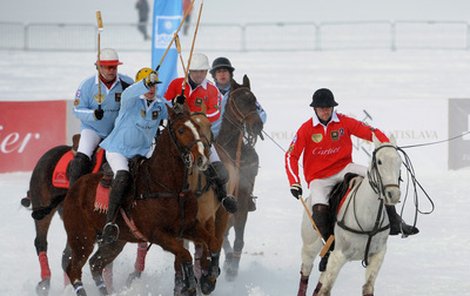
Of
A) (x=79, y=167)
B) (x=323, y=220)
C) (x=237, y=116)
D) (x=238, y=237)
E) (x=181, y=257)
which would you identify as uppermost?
(x=237, y=116)

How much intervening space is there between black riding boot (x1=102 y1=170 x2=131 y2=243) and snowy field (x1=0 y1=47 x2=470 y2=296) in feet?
4.43

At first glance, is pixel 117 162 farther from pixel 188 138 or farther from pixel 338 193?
pixel 338 193

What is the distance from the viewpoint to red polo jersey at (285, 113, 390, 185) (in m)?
9.71

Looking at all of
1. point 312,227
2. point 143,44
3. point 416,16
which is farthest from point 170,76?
point 416,16

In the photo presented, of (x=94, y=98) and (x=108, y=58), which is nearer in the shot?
(x=108, y=58)

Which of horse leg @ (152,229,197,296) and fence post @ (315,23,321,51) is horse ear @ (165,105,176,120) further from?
fence post @ (315,23,321,51)

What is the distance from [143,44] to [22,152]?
14867 millimetres

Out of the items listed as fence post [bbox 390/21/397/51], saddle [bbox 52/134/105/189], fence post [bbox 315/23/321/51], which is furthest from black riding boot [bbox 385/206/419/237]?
fence post [bbox 390/21/397/51]

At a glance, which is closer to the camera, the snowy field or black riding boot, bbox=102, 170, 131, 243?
black riding boot, bbox=102, 170, 131, 243

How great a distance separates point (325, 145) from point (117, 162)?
6.28 feet

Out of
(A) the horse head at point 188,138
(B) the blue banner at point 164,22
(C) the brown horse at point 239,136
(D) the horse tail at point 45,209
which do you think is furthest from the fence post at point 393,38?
(A) the horse head at point 188,138

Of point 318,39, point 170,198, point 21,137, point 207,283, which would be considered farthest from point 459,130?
point 318,39

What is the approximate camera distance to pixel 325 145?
975 centimetres

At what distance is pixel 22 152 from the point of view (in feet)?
60.7
